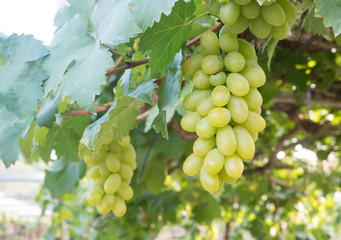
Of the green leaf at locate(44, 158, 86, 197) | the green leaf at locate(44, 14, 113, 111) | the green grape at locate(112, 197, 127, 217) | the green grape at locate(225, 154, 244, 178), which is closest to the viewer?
the green grape at locate(225, 154, 244, 178)

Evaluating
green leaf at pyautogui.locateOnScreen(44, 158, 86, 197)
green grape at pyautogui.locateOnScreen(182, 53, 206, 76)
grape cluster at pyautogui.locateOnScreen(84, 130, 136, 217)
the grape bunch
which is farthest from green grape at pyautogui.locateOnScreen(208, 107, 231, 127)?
green leaf at pyautogui.locateOnScreen(44, 158, 86, 197)

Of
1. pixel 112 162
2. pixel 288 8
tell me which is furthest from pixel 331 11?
pixel 112 162

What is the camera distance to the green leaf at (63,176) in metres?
1.31

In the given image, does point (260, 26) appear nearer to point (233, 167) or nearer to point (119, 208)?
point (233, 167)

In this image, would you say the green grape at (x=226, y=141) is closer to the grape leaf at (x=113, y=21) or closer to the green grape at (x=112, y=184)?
the grape leaf at (x=113, y=21)

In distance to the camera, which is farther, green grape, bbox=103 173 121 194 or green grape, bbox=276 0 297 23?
green grape, bbox=103 173 121 194

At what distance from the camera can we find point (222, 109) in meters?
0.46

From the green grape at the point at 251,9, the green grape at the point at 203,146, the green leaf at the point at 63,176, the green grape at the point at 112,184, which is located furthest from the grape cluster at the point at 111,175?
the green leaf at the point at 63,176

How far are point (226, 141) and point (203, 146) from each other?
0.13 feet

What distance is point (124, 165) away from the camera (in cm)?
79

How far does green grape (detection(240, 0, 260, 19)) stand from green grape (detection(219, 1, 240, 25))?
11mm

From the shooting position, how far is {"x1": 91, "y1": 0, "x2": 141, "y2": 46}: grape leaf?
543 mm

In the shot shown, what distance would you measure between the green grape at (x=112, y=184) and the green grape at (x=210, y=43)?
0.36 metres

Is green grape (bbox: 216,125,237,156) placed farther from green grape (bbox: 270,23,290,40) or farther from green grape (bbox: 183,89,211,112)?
green grape (bbox: 270,23,290,40)
